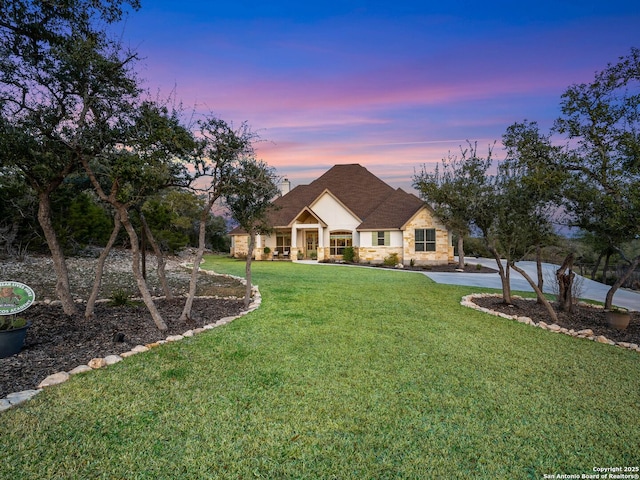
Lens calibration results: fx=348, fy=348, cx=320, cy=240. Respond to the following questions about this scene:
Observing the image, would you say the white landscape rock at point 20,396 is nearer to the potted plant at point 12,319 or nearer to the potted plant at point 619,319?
the potted plant at point 12,319

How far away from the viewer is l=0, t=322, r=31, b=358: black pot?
4562 millimetres

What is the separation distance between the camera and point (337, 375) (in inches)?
167

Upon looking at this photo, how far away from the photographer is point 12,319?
15.9 feet

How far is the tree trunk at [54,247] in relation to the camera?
6109mm

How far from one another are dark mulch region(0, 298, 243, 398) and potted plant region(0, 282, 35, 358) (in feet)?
0.46

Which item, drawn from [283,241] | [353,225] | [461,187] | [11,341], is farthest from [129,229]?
[283,241]

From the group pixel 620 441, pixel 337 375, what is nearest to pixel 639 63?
pixel 620 441

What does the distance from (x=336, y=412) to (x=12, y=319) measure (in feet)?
15.4

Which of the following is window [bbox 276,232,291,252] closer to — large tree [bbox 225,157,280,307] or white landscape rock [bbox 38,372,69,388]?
large tree [bbox 225,157,280,307]

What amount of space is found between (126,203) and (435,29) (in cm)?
991

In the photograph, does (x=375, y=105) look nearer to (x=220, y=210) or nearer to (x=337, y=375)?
(x=220, y=210)

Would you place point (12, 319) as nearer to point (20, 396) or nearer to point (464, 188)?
point (20, 396)

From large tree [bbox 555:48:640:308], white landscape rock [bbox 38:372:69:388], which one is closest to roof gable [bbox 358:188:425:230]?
large tree [bbox 555:48:640:308]

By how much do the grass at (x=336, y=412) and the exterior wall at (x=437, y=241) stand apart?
623 inches
